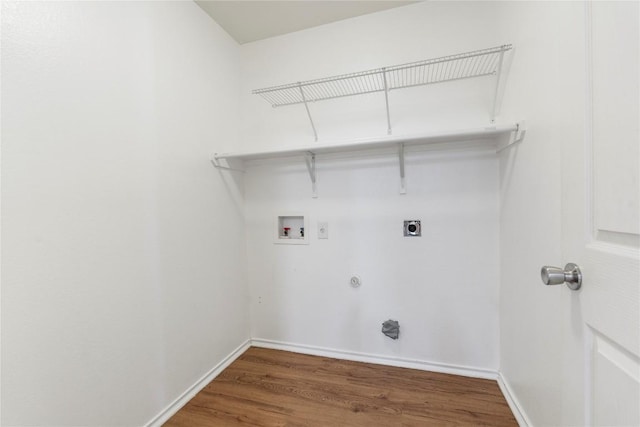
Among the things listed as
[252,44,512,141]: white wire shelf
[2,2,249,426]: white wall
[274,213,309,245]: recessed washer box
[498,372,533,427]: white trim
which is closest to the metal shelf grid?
[252,44,512,141]: white wire shelf

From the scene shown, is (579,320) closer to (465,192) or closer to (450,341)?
(465,192)

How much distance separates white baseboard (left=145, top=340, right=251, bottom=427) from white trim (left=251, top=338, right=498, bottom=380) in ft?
0.72

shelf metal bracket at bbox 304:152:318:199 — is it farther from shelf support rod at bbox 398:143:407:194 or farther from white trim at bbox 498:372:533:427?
white trim at bbox 498:372:533:427

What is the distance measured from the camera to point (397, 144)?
5.95 ft

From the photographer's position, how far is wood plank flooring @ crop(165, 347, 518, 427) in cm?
146

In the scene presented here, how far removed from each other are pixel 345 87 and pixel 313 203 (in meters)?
0.90

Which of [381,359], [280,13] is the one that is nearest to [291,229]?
[381,359]

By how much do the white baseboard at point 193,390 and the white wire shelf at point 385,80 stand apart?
1.82m

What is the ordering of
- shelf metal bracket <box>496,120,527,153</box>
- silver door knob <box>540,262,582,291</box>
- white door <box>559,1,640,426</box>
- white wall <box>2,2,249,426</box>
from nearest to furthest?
white door <box>559,1,640,426</box> → silver door knob <box>540,262,582,291</box> → white wall <box>2,2,249,426</box> → shelf metal bracket <box>496,120,527,153</box>

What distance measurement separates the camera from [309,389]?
170cm

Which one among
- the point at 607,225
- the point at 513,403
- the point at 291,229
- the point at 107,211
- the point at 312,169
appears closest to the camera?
the point at 607,225

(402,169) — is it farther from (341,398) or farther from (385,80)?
(341,398)

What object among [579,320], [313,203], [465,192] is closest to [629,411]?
[579,320]

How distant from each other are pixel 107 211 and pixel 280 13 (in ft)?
5.56
